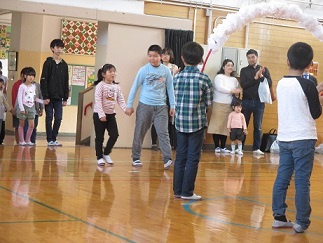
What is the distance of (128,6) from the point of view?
13.2 metres

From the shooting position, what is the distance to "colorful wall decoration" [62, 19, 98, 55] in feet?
54.0

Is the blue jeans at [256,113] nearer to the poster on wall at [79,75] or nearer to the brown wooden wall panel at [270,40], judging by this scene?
the brown wooden wall panel at [270,40]

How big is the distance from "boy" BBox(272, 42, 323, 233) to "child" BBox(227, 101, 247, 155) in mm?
7426

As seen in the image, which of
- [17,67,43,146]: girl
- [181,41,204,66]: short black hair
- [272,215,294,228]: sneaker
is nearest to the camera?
[272,215,294,228]: sneaker

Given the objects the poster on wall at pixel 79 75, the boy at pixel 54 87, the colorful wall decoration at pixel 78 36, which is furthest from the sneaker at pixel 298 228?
the poster on wall at pixel 79 75

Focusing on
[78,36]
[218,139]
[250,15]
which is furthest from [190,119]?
[78,36]

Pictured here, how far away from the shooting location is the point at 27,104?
12.4 metres

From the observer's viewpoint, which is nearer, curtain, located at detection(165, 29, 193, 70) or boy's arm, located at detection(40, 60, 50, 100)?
boy's arm, located at detection(40, 60, 50, 100)

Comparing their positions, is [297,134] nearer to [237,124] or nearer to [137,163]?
[137,163]

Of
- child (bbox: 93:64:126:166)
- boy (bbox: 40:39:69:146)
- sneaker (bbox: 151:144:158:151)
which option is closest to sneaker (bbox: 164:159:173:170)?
child (bbox: 93:64:126:166)

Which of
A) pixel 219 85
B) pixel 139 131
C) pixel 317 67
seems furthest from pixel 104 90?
pixel 317 67

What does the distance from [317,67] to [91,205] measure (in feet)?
33.1

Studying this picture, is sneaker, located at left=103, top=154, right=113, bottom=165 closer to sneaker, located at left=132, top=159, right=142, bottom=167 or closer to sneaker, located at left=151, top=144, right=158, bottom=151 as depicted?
sneaker, located at left=132, top=159, right=142, bottom=167

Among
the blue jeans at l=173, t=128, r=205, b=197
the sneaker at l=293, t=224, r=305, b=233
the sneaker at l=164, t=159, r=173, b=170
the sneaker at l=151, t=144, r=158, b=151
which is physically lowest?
the sneaker at l=151, t=144, r=158, b=151
